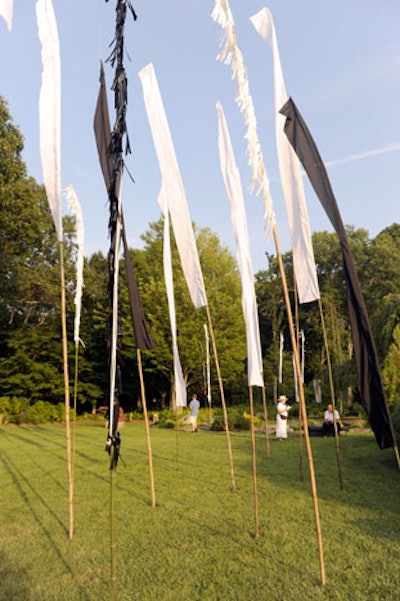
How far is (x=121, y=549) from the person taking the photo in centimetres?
518

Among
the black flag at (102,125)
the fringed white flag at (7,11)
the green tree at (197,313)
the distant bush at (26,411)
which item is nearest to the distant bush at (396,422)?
the black flag at (102,125)

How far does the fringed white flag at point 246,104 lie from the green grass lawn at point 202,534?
3.55 m

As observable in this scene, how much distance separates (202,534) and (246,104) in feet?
17.1

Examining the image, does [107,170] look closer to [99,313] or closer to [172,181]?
[172,181]

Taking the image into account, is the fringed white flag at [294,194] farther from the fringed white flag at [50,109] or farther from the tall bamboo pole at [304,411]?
the fringed white flag at [50,109]

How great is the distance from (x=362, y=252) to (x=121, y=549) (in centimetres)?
3747

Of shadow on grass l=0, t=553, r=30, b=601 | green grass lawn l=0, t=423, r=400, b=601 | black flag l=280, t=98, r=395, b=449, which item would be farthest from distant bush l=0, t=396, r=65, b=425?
black flag l=280, t=98, r=395, b=449

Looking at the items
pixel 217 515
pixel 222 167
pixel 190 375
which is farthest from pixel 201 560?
pixel 190 375

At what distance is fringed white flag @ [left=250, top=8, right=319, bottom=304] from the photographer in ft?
15.7

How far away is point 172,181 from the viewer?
6.66 meters

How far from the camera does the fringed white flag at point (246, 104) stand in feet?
16.7

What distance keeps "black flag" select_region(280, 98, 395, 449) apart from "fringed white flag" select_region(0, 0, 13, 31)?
120 inches

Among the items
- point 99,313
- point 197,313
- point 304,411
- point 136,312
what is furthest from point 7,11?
point 99,313

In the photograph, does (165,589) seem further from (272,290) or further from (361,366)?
(272,290)
